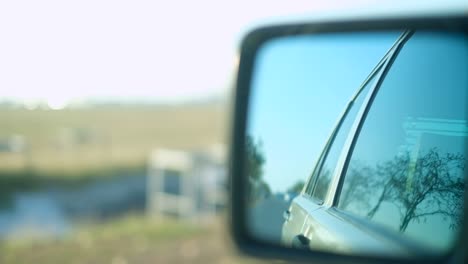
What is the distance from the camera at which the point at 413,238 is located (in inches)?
76.5

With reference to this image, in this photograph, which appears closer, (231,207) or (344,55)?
(344,55)

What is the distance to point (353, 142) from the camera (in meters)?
2.33

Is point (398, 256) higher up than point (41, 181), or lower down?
higher up

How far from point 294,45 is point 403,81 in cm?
56

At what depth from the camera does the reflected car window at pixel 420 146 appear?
1.95 m

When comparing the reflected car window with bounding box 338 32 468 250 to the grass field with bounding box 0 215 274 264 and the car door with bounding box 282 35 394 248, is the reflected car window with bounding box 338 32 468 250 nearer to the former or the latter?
the car door with bounding box 282 35 394 248

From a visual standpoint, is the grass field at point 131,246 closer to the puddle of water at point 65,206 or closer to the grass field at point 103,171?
A: the grass field at point 103,171

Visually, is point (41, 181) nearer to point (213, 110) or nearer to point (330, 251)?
point (330, 251)

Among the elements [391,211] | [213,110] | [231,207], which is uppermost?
[391,211]

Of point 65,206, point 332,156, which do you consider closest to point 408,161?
point 332,156

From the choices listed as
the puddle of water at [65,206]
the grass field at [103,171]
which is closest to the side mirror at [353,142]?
the grass field at [103,171]

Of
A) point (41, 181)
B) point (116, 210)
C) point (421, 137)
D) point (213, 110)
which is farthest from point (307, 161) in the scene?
point (213, 110)

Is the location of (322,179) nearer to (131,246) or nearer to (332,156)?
(332,156)

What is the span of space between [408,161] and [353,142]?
1.00 ft
